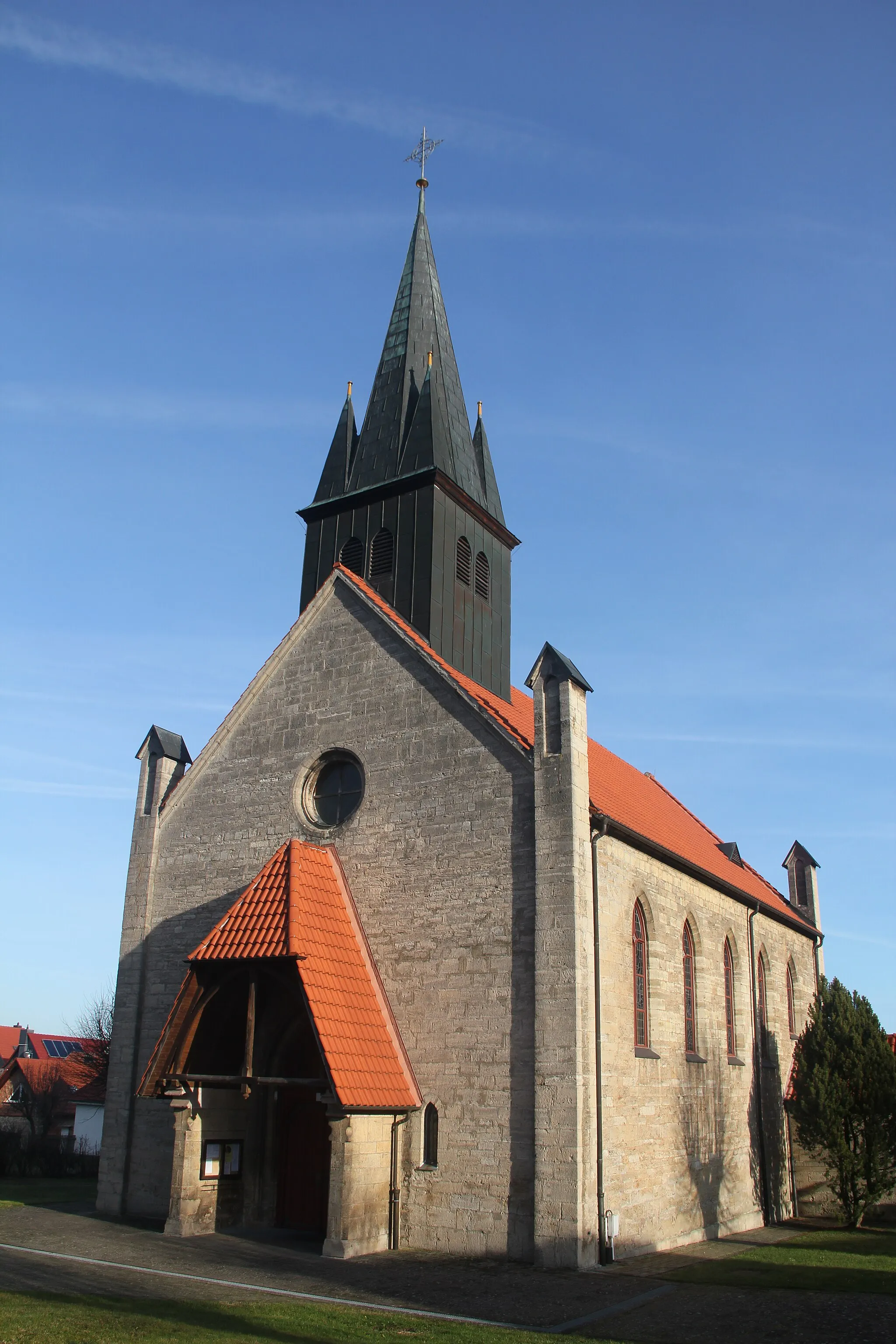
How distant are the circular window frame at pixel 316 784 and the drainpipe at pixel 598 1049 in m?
4.42

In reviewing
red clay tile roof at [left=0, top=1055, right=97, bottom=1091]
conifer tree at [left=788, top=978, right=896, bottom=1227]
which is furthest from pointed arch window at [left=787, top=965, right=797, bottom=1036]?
red clay tile roof at [left=0, top=1055, right=97, bottom=1091]

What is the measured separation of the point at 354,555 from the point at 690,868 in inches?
374

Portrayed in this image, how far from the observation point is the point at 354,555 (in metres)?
22.9

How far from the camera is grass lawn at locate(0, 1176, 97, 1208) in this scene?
20688 mm

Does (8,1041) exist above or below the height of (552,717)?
below

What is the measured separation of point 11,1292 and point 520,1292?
576 centimetres

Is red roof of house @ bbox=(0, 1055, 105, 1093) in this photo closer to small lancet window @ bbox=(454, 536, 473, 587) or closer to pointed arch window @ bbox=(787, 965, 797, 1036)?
pointed arch window @ bbox=(787, 965, 797, 1036)

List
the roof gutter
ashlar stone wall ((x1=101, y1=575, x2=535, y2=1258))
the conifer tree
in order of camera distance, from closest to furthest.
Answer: ashlar stone wall ((x1=101, y1=575, x2=535, y2=1258)) → the roof gutter → the conifer tree

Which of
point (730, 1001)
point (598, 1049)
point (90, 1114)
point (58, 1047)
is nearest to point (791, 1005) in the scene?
point (730, 1001)

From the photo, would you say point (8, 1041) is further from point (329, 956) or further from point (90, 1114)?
point (329, 956)

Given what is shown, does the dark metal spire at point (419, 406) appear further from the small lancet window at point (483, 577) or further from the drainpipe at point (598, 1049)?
the drainpipe at point (598, 1049)

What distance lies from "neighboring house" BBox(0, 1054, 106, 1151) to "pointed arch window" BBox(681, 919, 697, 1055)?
27605mm

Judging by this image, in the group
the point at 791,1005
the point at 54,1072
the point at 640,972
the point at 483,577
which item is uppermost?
the point at 483,577

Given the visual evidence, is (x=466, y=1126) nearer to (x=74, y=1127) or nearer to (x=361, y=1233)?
(x=361, y=1233)
